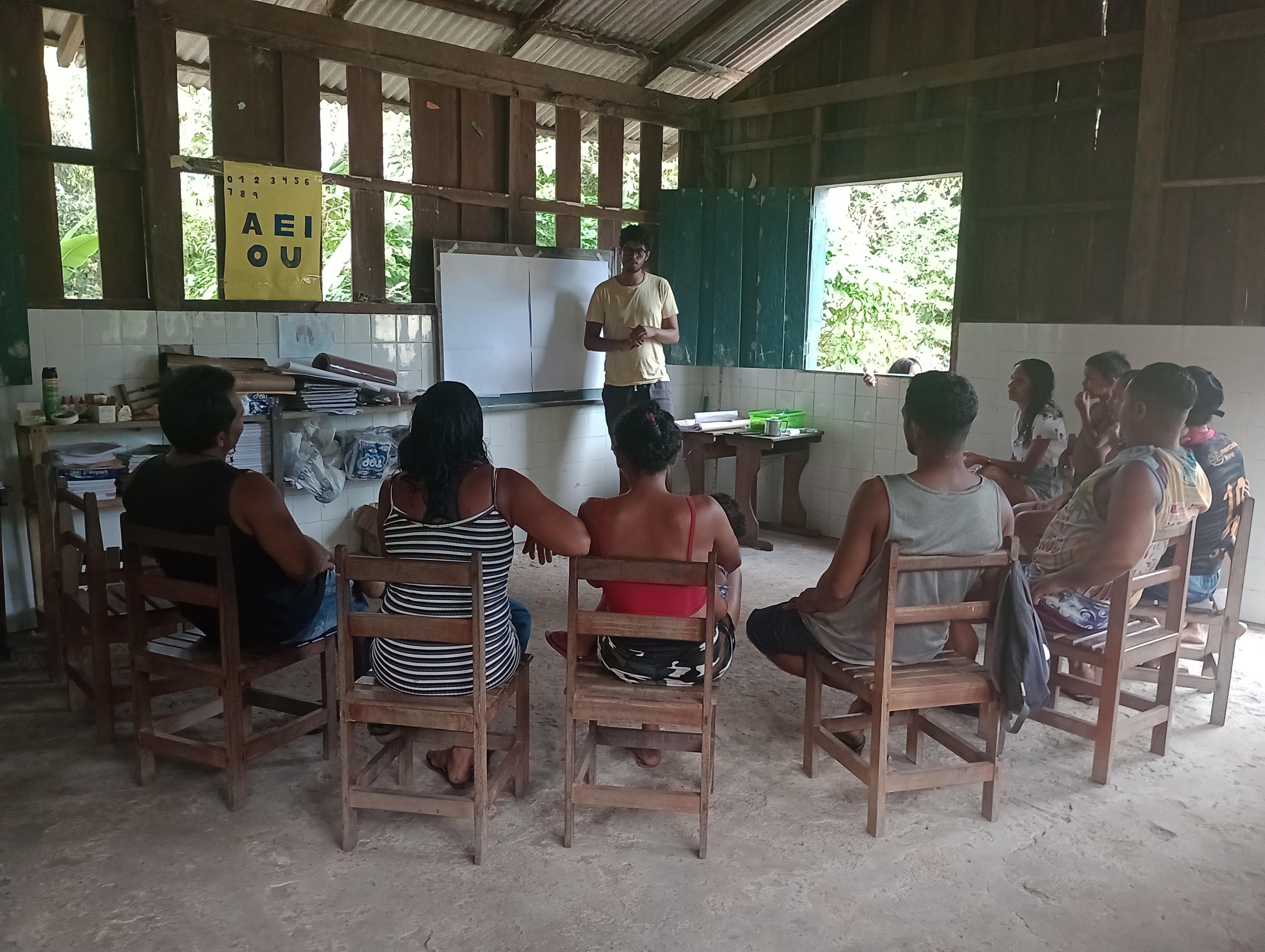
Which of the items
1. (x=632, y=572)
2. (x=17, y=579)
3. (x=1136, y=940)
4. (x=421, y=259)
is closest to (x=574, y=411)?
(x=421, y=259)

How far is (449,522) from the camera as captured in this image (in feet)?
7.80

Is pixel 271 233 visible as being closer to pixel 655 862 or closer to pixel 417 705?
pixel 417 705

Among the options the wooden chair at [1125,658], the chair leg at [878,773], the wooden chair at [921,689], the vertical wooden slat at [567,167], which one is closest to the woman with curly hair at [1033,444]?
the wooden chair at [1125,658]

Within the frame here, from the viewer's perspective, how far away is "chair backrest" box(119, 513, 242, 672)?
2449 millimetres

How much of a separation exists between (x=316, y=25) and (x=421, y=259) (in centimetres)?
A: 122

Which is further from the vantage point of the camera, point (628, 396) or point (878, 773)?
point (628, 396)

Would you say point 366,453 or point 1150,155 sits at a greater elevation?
point 1150,155

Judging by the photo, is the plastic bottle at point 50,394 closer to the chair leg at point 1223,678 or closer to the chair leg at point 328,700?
the chair leg at point 328,700

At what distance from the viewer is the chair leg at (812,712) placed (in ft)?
9.40

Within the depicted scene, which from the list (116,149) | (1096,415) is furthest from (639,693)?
(116,149)

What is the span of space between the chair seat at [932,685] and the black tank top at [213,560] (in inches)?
63.5

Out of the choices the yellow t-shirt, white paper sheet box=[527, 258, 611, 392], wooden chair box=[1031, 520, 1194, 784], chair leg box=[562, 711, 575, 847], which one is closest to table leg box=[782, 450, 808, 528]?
the yellow t-shirt

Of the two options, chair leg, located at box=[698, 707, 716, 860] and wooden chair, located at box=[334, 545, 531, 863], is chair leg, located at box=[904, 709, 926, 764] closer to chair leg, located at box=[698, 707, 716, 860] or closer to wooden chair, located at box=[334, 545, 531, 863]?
chair leg, located at box=[698, 707, 716, 860]

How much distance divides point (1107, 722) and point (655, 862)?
57.3 inches
